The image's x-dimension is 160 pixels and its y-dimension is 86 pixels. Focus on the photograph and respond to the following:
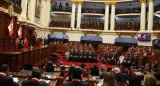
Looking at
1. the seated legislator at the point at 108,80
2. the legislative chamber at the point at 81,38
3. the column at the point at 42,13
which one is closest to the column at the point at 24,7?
the legislative chamber at the point at 81,38

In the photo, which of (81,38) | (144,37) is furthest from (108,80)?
(81,38)

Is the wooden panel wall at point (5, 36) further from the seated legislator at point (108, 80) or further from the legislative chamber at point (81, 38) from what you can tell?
the seated legislator at point (108, 80)

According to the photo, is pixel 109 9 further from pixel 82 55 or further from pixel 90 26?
pixel 82 55

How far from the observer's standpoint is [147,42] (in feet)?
62.6

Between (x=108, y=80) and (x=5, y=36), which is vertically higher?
(x=5, y=36)

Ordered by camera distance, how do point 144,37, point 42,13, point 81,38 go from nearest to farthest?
point 144,37
point 42,13
point 81,38

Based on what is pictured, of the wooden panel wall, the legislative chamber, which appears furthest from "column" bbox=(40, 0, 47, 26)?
the wooden panel wall

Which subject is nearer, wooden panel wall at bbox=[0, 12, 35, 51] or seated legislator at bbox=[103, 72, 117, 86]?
seated legislator at bbox=[103, 72, 117, 86]

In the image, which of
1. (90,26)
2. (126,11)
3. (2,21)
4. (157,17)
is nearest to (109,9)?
(126,11)

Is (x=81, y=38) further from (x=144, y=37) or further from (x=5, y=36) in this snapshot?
(x=5, y=36)

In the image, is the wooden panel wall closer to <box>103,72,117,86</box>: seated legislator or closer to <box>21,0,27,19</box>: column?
Result: <box>21,0,27,19</box>: column

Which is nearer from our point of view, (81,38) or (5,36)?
(5,36)

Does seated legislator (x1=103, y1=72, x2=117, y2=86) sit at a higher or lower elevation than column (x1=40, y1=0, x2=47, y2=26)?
lower

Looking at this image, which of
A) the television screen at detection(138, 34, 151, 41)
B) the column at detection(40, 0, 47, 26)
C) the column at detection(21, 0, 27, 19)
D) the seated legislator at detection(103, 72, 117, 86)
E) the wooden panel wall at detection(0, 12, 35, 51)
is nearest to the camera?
the seated legislator at detection(103, 72, 117, 86)
